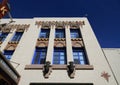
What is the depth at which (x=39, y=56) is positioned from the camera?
14273mm

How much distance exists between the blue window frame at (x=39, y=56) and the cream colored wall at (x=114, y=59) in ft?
20.5

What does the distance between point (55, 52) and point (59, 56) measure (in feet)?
2.34

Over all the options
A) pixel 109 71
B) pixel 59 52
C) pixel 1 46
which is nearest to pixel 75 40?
pixel 59 52

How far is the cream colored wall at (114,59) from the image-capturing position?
12.7 m

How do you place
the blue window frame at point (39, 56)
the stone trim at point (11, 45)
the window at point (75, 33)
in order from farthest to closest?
the window at point (75, 33)
the stone trim at point (11, 45)
the blue window frame at point (39, 56)

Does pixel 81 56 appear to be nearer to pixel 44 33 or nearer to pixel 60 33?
pixel 60 33

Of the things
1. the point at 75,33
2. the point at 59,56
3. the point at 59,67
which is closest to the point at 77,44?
the point at 75,33

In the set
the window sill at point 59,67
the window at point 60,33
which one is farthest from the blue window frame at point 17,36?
the window sill at point 59,67

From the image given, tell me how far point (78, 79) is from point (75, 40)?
510 cm

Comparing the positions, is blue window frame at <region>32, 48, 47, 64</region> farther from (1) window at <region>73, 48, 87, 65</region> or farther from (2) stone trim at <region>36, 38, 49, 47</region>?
(1) window at <region>73, 48, 87, 65</region>

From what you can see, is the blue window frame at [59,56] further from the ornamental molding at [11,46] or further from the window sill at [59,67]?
the ornamental molding at [11,46]

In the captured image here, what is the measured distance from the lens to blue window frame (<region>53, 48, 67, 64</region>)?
13.7m

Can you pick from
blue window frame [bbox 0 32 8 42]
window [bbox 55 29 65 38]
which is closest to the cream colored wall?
window [bbox 55 29 65 38]

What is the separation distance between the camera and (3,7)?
14.2m
